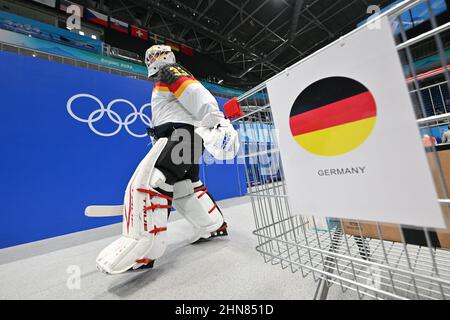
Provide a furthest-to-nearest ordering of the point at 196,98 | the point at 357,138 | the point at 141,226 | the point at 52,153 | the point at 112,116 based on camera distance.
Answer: the point at 112,116, the point at 52,153, the point at 196,98, the point at 141,226, the point at 357,138

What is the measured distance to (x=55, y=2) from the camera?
15.1 ft

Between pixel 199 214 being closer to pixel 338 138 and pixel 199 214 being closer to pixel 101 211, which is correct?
pixel 101 211

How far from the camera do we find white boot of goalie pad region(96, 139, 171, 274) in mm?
767

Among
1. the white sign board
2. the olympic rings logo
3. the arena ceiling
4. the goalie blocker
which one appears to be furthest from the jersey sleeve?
the arena ceiling

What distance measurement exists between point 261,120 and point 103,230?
161 cm

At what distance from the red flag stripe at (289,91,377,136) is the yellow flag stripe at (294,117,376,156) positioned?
0.04 feet

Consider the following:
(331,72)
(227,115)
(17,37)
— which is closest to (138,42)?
(17,37)

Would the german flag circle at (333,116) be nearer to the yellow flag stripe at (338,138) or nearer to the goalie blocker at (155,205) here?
the yellow flag stripe at (338,138)

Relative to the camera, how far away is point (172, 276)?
842mm

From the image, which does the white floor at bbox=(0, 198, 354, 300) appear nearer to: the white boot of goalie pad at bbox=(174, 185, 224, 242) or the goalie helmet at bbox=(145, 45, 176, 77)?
the white boot of goalie pad at bbox=(174, 185, 224, 242)

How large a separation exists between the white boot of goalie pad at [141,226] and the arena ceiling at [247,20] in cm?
496

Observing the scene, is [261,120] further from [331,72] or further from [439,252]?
[439,252]

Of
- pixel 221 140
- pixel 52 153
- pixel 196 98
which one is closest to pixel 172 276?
pixel 221 140

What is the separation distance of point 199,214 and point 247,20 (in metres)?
6.25
